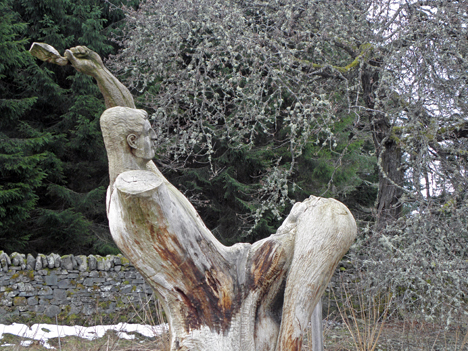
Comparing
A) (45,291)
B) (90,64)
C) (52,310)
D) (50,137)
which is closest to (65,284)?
(45,291)

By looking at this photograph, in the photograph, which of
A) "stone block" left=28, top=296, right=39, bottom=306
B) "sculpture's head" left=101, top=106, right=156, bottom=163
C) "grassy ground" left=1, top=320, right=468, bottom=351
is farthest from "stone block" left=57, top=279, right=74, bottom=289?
"sculpture's head" left=101, top=106, right=156, bottom=163

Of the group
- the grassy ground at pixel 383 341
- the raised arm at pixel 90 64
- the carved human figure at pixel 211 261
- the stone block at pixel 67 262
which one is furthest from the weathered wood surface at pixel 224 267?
the stone block at pixel 67 262

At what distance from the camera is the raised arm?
7.88ft

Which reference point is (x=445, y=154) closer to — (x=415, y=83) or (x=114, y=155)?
(x=415, y=83)

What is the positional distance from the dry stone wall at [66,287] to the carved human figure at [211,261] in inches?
214

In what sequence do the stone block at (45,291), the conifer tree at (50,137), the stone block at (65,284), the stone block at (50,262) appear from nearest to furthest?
1. the stone block at (45,291)
2. the stone block at (50,262)
3. the stone block at (65,284)
4. the conifer tree at (50,137)

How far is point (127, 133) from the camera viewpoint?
2258 mm

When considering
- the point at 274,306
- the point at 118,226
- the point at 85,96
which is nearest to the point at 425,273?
the point at 274,306

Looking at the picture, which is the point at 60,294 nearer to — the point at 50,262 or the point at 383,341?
the point at 50,262

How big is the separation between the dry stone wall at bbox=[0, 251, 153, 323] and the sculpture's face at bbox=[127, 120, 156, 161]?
5573mm

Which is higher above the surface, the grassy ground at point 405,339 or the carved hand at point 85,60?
the carved hand at point 85,60

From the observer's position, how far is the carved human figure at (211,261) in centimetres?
214

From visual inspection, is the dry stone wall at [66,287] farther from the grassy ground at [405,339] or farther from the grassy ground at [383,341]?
the grassy ground at [405,339]

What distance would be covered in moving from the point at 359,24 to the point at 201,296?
15.2 feet
